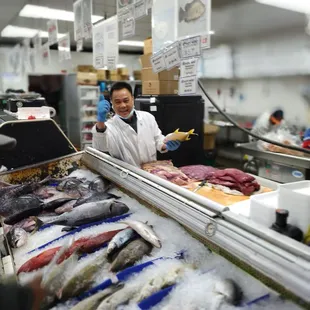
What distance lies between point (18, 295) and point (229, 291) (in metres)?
0.65

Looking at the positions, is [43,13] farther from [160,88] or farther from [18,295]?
[18,295]

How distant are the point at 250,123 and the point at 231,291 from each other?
5.90 m

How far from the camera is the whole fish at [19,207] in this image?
5.79 feet

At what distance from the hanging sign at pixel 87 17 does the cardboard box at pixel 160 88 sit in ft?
2.80

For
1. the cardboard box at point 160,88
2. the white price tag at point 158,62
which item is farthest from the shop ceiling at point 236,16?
the white price tag at point 158,62

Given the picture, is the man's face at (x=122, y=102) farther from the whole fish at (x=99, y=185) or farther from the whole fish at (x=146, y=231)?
the whole fish at (x=146, y=231)

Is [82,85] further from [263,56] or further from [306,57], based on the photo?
[306,57]

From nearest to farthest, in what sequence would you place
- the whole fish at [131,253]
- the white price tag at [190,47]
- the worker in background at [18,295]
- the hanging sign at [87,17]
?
the worker in background at [18,295] < the whole fish at [131,253] < the white price tag at [190,47] < the hanging sign at [87,17]

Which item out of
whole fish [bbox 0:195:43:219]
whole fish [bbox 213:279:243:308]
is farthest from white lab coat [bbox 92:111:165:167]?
whole fish [bbox 213:279:243:308]

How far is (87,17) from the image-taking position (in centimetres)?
339

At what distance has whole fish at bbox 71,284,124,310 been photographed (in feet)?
3.47

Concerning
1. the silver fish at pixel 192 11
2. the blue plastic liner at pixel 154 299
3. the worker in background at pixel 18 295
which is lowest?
the blue plastic liner at pixel 154 299

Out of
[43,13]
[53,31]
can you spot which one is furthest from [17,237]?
[43,13]

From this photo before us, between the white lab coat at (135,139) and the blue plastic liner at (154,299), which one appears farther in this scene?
the white lab coat at (135,139)
